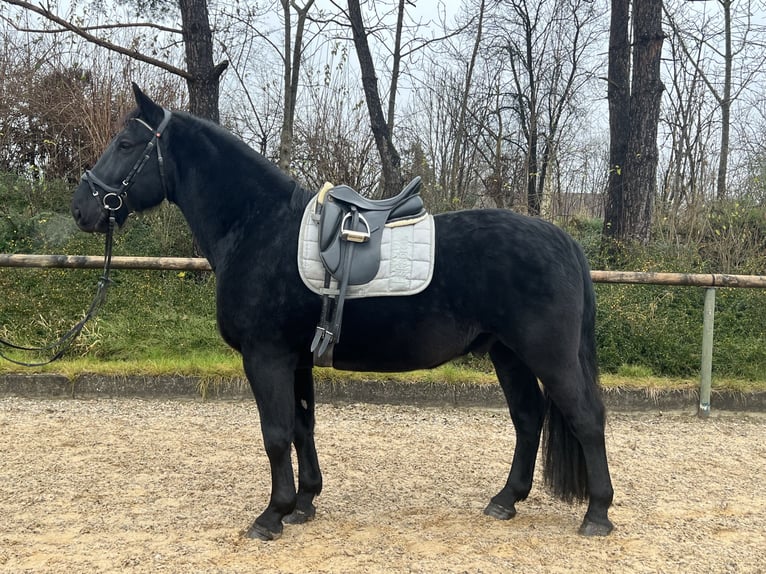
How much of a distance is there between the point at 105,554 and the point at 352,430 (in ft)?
8.16

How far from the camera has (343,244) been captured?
9.55 ft

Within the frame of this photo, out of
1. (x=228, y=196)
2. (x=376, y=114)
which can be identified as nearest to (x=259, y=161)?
(x=228, y=196)

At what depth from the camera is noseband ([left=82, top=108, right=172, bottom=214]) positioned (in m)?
3.00

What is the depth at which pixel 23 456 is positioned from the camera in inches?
166

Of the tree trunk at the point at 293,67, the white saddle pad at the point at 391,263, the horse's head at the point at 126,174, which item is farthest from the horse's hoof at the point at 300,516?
the tree trunk at the point at 293,67

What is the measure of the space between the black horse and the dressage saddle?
0.32ft

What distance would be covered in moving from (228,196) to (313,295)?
691 millimetres

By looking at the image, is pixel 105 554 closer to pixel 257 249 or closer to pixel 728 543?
pixel 257 249

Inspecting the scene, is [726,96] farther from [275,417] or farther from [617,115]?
[275,417]

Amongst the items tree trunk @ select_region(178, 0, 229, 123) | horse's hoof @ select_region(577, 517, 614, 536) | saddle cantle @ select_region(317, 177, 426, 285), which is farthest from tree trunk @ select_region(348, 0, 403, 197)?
horse's hoof @ select_region(577, 517, 614, 536)

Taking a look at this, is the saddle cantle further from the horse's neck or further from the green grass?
the green grass

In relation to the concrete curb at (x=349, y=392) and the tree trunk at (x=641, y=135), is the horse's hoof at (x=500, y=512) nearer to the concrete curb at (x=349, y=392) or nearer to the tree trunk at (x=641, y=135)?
the concrete curb at (x=349, y=392)

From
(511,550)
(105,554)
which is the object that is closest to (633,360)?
(511,550)

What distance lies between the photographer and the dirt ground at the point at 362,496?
2787 millimetres
